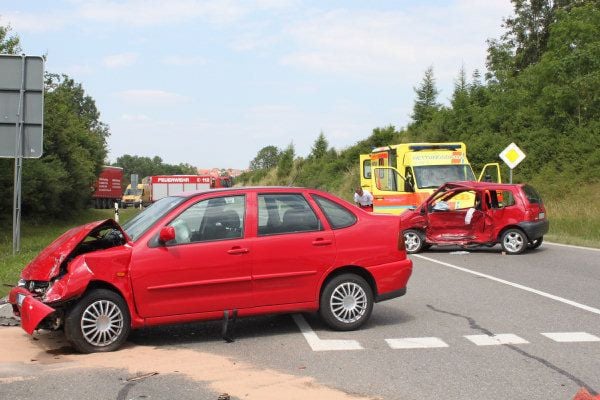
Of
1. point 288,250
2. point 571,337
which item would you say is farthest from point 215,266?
point 571,337

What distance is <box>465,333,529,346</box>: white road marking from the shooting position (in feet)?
23.5

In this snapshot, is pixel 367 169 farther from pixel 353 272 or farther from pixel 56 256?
pixel 56 256

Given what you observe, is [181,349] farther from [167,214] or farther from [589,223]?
[589,223]

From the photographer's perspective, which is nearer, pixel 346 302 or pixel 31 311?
pixel 31 311

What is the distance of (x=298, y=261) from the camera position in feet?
24.6

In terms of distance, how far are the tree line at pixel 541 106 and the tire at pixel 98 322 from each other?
85.4ft

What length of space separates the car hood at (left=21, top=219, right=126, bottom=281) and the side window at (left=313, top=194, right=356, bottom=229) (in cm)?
229

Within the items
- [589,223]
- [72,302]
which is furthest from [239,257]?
[589,223]

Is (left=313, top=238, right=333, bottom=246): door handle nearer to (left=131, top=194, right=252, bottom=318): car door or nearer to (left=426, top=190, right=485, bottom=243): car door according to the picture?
(left=131, top=194, right=252, bottom=318): car door

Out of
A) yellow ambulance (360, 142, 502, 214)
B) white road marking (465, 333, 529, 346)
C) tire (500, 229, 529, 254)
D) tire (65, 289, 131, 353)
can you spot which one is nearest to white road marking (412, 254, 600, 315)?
white road marking (465, 333, 529, 346)

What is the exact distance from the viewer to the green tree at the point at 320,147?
7361 cm

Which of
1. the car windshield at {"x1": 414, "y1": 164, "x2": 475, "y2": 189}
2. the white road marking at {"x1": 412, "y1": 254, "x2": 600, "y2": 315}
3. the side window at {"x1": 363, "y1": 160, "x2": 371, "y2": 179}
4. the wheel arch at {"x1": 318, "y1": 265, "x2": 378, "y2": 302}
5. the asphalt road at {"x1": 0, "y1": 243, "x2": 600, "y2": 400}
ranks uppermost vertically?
the side window at {"x1": 363, "y1": 160, "x2": 371, "y2": 179}

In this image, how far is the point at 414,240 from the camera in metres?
16.8

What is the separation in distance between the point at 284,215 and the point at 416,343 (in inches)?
78.3
